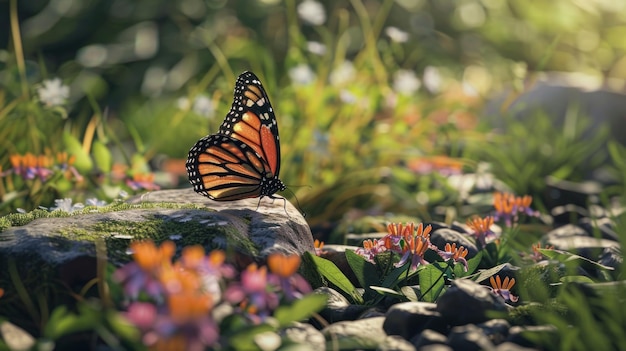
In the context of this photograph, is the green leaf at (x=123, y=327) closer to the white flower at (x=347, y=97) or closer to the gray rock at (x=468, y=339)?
the gray rock at (x=468, y=339)

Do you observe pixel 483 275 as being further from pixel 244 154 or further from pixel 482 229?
pixel 244 154

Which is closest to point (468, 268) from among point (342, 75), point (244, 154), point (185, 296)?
point (244, 154)

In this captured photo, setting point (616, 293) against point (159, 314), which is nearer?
point (159, 314)

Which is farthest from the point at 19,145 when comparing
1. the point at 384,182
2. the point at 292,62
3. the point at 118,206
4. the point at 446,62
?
the point at 446,62

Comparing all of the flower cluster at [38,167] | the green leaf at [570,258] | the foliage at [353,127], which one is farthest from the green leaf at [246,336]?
the flower cluster at [38,167]

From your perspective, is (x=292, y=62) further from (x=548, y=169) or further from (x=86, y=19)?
(x=86, y=19)

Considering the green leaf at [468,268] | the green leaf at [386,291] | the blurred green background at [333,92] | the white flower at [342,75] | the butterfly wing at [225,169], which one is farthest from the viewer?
the white flower at [342,75]

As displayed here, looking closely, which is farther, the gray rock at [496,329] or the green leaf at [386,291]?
the green leaf at [386,291]
